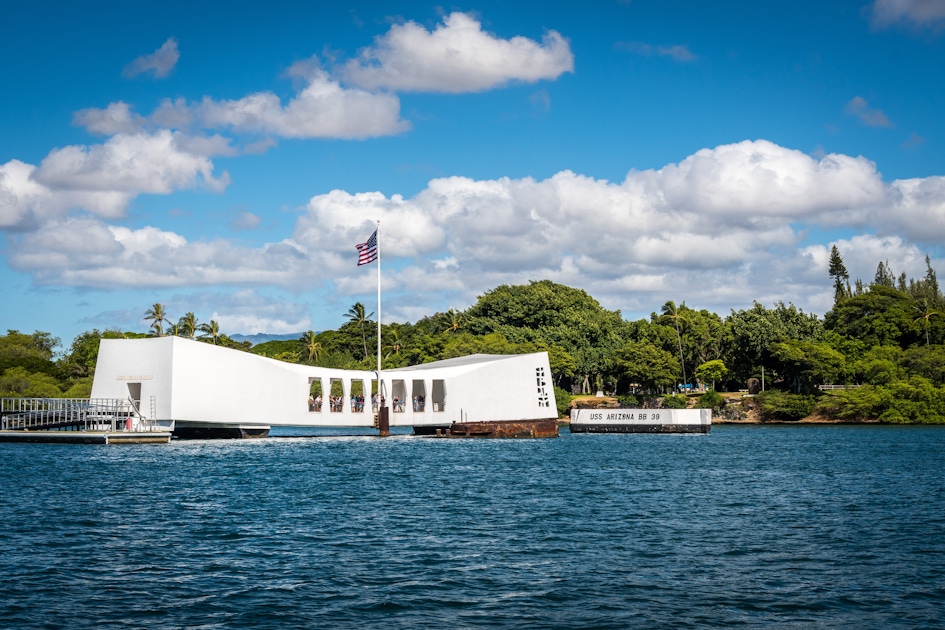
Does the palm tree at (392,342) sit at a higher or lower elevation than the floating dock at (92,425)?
higher

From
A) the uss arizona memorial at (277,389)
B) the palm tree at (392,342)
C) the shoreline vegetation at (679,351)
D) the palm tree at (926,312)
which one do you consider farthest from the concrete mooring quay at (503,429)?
the palm tree at (926,312)

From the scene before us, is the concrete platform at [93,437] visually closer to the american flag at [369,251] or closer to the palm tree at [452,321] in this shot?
the american flag at [369,251]

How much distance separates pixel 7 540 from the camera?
2383 cm

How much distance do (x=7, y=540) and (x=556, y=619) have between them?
568 inches

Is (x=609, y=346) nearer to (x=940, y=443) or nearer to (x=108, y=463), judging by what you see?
(x=940, y=443)

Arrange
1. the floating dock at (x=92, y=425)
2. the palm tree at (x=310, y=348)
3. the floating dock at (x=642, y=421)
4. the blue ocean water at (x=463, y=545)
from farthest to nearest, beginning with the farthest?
1. the palm tree at (x=310, y=348)
2. the floating dock at (x=642, y=421)
3. the floating dock at (x=92, y=425)
4. the blue ocean water at (x=463, y=545)


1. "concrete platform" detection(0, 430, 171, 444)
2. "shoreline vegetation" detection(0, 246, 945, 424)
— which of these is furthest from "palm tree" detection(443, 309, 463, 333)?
"concrete platform" detection(0, 430, 171, 444)

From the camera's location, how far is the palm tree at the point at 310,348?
427 ft

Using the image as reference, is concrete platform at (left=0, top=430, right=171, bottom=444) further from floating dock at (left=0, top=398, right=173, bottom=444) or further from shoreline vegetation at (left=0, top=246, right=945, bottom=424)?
shoreline vegetation at (left=0, top=246, right=945, bottom=424)

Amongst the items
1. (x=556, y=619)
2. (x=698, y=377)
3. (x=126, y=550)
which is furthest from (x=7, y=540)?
(x=698, y=377)

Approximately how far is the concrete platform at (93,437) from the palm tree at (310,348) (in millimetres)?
69697

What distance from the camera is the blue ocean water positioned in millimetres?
17141

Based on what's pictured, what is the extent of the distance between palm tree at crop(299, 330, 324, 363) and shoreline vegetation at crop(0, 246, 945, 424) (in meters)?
0.18

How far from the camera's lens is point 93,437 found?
57.7m
